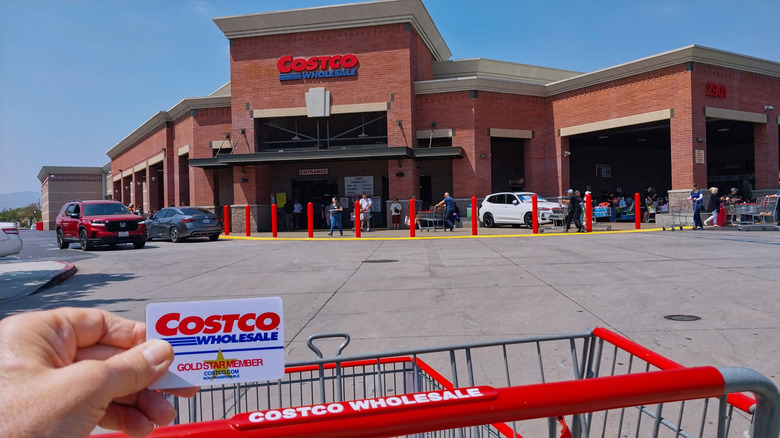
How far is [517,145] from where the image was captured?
110 feet

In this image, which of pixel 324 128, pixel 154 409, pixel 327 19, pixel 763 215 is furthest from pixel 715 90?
pixel 154 409

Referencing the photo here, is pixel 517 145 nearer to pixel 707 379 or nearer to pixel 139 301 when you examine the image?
pixel 139 301

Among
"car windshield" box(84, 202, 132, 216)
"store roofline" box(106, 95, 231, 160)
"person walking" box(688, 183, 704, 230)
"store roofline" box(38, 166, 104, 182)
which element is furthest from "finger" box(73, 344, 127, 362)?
"store roofline" box(38, 166, 104, 182)

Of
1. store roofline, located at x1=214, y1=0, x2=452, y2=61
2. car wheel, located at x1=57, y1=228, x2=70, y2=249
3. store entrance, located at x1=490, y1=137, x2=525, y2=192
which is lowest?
car wheel, located at x1=57, y1=228, x2=70, y2=249

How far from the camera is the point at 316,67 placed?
2653cm

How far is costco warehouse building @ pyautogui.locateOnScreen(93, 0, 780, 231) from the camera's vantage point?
77.9 feet

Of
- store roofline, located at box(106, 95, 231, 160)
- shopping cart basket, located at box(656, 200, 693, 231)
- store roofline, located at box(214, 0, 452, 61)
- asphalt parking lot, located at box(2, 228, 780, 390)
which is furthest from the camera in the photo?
store roofline, located at box(106, 95, 231, 160)

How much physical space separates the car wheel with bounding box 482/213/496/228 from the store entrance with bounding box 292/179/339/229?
1028cm

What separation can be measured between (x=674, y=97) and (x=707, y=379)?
2527 centimetres

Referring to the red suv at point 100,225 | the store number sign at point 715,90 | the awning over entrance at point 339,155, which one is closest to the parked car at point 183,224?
the red suv at point 100,225

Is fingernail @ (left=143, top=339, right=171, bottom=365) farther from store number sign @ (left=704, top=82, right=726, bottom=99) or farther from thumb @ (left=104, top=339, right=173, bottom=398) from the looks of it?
store number sign @ (left=704, top=82, right=726, bottom=99)

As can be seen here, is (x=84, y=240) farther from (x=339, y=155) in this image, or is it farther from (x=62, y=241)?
(x=339, y=155)

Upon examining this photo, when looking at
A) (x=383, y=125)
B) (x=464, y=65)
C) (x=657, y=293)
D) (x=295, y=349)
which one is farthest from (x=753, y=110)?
(x=295, y=349)

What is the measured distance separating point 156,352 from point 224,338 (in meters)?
0.31
